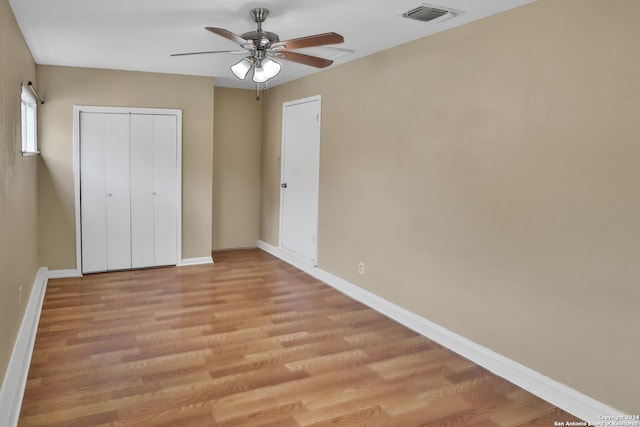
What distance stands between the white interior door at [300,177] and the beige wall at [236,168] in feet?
2.84

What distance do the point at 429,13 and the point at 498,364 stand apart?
240cm

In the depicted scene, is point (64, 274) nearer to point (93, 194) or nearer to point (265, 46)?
point (93, 194)

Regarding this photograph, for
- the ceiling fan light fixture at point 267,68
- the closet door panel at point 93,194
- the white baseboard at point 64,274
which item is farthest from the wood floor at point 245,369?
the ceiling fan light fixture at point 267,68

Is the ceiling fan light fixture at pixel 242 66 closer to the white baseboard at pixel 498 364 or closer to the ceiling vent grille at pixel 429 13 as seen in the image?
the ceiling vent grille at pixel 429 13

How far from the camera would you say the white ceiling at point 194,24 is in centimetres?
297

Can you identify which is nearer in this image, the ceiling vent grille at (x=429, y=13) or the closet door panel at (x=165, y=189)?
the ceiling vent grille at (x=429, y=13)

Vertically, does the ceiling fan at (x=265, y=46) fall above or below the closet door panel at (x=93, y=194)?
above

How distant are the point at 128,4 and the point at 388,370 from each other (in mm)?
2960

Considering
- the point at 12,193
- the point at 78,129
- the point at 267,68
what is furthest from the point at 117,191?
the point at 267,68

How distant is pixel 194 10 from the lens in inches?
122

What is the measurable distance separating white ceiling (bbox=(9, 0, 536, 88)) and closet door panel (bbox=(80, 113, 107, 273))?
2.70ft

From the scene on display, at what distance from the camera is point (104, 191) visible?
17.4ft

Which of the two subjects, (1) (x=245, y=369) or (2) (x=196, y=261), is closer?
(1) (x=245, y=369)

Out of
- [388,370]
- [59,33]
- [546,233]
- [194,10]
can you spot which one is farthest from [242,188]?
[546,233]
